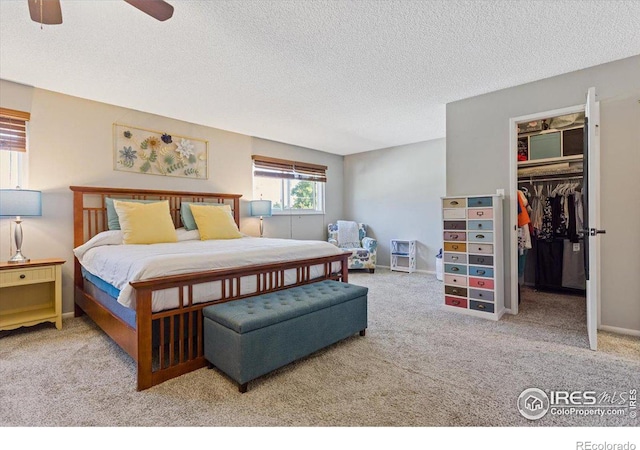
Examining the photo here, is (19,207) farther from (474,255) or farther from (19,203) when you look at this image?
(474,255)

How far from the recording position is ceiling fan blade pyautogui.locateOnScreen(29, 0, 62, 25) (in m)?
1.59

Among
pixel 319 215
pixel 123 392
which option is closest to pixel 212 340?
pixel 123 392

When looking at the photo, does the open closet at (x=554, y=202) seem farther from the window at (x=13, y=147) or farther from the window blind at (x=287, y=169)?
the window at (x=13, y=147)

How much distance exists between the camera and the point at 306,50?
2.51m

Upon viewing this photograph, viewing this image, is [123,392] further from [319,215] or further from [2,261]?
[319,215]

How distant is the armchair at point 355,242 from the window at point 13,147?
4478mm

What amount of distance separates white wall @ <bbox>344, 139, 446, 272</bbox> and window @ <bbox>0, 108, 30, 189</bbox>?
5142 mm

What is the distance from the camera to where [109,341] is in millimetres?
2664

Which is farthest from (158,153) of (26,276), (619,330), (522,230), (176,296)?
(619,330)

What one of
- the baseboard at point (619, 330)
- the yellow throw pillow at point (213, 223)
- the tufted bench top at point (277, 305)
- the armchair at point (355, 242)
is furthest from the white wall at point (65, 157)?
the baseboard at point (619, 330)

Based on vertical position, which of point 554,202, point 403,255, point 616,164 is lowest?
point 403,255

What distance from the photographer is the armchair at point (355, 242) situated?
5.69 meters

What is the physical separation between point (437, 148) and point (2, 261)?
588cm

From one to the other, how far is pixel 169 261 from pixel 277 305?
0.77 m
